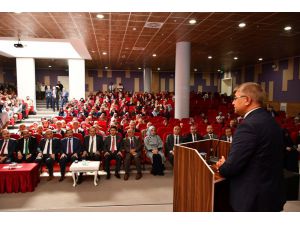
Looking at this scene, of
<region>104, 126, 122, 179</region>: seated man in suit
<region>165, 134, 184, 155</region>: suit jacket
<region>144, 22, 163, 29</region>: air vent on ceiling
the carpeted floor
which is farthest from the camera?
<region>144, 22, 163, 29</region>: air vent on ceiling

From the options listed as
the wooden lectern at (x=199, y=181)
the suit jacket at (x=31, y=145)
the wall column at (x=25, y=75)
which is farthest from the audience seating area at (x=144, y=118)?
the wall column at (x=25, y=75)

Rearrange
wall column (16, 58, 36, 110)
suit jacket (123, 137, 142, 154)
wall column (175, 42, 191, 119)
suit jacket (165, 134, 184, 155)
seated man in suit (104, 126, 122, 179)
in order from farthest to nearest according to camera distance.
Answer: wall column (16, 58, 36, 110)
wall column (175, 42, 191, 119)
suit jacket (165, 134, 184, 155)
suit jacket (123, 137, 142, 154)
seated man in suit (104, 126, 122, 179)

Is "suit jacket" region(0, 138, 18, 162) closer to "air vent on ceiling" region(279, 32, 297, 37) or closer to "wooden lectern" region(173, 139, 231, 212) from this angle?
"wooden lectern" region(173, 139, 231, 212)

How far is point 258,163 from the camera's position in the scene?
1.56 meters

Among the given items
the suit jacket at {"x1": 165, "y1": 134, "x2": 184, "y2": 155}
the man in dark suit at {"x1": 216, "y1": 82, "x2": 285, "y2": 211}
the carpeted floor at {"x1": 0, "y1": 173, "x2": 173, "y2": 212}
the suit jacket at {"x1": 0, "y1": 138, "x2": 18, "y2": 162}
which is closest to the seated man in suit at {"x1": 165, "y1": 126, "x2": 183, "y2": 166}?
the suit jacket at {"x1": 165, "y1": 134, "x2": 184, "y2": 155}

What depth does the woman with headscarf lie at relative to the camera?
5410 mm

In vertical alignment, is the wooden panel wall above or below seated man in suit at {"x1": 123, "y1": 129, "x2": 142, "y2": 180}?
above

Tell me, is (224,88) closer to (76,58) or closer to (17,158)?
(76,58)

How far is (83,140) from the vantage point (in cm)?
571

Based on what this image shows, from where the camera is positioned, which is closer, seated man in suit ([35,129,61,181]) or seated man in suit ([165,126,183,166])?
seated man in suit ([35,129,61,181])

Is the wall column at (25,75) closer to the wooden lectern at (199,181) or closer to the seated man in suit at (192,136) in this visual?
the seated man in suit at (192,136)

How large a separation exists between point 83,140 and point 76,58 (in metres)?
9.44

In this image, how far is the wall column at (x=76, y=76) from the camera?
1409cm

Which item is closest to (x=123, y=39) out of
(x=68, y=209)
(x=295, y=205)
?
(x=68, y=209)
